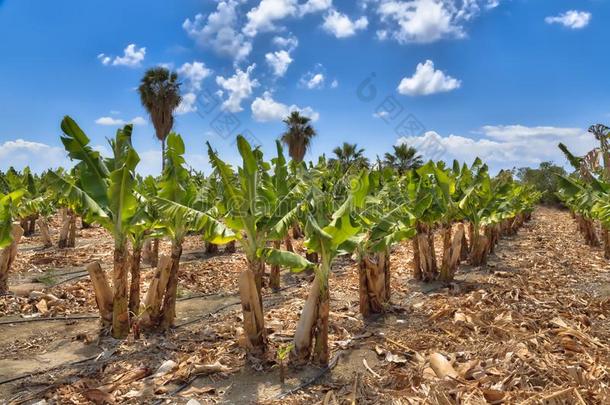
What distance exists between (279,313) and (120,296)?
3.06 m

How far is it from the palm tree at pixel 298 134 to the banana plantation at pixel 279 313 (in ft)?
88.8

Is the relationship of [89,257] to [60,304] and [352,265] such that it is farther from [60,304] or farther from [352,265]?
[352,265]

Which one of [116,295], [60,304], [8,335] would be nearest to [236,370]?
[116,295]

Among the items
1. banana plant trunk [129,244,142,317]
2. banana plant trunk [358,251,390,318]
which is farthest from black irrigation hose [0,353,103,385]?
banana plant trunk [358,251,390,318]

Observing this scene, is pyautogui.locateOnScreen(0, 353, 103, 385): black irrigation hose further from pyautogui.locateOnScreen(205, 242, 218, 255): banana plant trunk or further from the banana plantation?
pyautogui.locateOnScreen(205, 242, 218, 255): banana plant trunk

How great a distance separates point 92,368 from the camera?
6.36 metres

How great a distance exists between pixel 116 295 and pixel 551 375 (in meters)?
6.50

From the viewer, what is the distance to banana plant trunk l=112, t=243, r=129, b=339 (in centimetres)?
718

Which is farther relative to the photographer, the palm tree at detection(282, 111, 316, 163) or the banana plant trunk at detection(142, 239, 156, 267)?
the palm tree at detection(282, 111, 316, 163)

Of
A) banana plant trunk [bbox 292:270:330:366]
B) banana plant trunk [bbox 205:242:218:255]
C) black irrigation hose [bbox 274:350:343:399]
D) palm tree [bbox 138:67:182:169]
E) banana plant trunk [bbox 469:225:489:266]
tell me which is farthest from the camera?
palm tree [bbox 138:67:182:169]

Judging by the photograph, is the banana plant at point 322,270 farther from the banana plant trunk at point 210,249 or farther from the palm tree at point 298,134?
the palm tree at point 298,134

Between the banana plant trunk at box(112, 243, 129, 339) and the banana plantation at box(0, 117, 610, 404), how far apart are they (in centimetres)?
2

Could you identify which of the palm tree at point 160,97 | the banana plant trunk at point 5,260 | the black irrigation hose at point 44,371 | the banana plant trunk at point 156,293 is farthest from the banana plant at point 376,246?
the palm tree at point 160,97

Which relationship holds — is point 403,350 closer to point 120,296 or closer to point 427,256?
point 120,296
